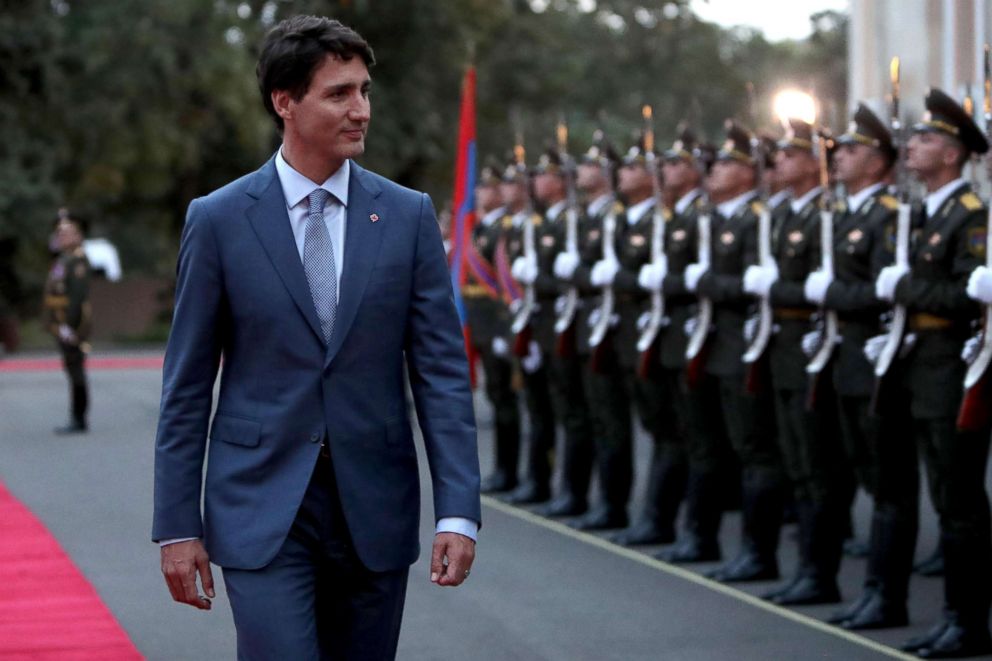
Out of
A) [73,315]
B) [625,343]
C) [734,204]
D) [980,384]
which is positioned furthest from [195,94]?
[980,384]

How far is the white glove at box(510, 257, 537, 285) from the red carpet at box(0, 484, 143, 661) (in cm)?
308

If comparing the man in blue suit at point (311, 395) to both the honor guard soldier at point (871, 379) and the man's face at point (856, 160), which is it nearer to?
the honor guard soldier at point (871, 379)

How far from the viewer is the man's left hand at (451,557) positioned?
161 inches

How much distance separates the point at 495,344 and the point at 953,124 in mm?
5547

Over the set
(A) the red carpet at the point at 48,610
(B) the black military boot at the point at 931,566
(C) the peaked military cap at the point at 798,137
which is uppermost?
(C) the peaked military cap at the point at 798,137

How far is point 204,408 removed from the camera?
161 inches

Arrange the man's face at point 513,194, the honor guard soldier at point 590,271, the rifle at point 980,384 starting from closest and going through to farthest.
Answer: the rifle at point 980,384 < the honor guard soldier at point 590,271 < the man's face at point 513,194

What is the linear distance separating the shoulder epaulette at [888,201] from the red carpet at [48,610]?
3375 millimetres

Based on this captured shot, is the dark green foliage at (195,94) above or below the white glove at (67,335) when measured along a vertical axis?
above

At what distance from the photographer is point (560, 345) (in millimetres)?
11281

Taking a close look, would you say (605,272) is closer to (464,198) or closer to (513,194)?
(513,194)

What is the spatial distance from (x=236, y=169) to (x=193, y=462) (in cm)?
3722

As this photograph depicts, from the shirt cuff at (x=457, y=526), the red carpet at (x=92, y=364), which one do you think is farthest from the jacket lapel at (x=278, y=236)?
the red carpet at (x=92, y=364)

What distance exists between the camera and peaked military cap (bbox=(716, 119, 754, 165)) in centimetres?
952
